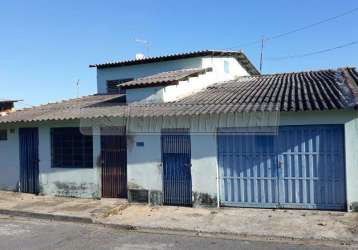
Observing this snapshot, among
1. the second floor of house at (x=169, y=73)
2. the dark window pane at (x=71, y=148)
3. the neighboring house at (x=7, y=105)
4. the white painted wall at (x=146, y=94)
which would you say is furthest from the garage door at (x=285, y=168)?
the neighboring house at (x=7, y=105)

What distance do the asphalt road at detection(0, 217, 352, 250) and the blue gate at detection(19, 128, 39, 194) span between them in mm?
4311

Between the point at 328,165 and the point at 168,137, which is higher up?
the point at 168,137

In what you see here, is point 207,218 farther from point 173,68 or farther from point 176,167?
point 173,68

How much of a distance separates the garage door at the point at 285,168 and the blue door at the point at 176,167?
99 cm

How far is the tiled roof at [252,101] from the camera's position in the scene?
432 inches

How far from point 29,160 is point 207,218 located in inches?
294

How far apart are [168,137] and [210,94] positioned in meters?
2.85

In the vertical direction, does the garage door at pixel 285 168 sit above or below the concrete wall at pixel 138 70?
below

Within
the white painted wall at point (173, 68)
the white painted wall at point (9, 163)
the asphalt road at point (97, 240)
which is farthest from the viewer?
the white painted wall at point (9, 163)

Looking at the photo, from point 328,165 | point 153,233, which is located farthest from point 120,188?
point 328,165

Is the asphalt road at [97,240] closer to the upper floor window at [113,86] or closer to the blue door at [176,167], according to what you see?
the blue door at [176,167]

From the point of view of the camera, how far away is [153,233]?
388 inches

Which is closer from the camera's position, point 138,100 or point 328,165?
point 328,165

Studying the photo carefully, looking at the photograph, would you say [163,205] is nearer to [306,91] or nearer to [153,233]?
[153,233]
